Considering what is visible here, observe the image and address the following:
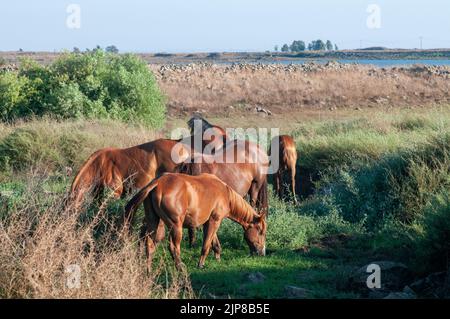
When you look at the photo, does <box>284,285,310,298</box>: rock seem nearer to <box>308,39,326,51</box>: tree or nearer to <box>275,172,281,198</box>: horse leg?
<box>275,172,281,198</box>: horse leg

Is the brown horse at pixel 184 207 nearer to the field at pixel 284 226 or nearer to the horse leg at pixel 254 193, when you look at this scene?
the field at pixel 284 226

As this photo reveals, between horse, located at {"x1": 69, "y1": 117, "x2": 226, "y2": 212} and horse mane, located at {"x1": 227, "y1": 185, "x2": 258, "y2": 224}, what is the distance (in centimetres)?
217

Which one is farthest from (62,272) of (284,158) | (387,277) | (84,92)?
(84,92)

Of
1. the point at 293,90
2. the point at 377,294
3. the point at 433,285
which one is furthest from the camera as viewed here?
the point at 293,90

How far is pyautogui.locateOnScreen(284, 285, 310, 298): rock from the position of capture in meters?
8.57

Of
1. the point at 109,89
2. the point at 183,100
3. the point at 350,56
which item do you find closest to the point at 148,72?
the point at 109,89

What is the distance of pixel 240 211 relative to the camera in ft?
33.9

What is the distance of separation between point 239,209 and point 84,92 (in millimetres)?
14966

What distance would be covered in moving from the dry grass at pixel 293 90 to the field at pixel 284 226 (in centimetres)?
1156

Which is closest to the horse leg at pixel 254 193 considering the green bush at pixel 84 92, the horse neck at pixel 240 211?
the horse neck at pixel 240 211

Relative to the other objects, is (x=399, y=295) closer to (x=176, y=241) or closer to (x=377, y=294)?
(x=377, y=294)

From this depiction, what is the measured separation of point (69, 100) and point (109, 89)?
1.59 metres

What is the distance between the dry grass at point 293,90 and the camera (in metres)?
33.9

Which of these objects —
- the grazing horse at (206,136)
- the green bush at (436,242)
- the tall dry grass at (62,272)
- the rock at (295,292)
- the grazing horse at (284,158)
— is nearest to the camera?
the tall dry grass at (62,272)
